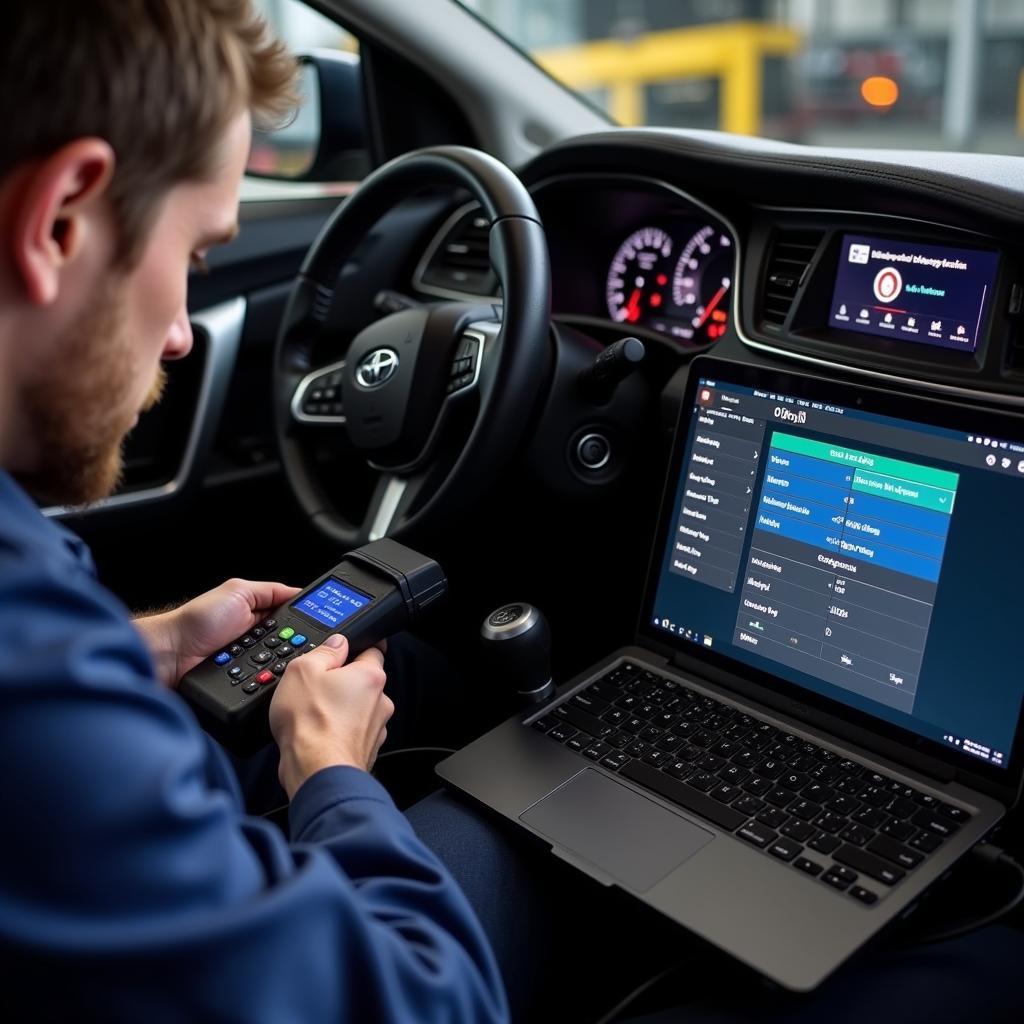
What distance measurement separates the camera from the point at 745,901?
3.01ft

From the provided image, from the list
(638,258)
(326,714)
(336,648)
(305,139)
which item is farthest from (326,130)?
(326,714)

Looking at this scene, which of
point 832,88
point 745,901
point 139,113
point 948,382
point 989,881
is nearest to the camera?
point 139,113

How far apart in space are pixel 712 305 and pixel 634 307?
165mm

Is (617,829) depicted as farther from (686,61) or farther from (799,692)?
(686,61)

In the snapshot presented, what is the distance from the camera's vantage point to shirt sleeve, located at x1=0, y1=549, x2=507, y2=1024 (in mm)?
571

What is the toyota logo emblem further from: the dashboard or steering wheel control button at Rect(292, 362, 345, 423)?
the dashboard

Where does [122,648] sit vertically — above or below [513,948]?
above

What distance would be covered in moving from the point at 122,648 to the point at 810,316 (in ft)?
2.96

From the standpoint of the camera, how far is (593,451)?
4.64 feet

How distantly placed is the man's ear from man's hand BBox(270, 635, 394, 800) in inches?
15.4

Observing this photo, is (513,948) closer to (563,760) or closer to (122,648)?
(563,760)

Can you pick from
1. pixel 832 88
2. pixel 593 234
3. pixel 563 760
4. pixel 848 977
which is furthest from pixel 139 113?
pixel 832 88

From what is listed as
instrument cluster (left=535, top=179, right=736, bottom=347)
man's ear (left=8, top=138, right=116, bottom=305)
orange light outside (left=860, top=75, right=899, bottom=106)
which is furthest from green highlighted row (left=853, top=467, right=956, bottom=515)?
orange light outside (left=860, top=75, right=899, bottom=106)

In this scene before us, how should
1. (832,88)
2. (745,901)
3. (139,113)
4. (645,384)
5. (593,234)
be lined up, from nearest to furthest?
(139,113)
(745,901)
(645,384)
(593,234)
(832,88)
